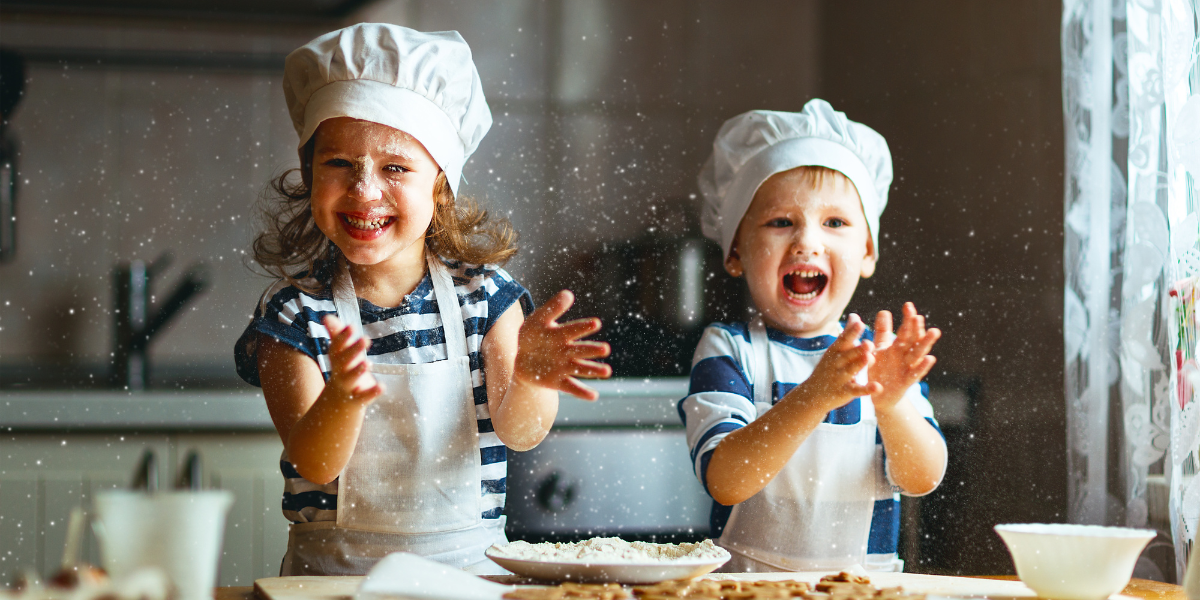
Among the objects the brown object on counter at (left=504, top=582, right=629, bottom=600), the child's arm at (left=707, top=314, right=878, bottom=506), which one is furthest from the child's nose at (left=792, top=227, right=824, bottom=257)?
the brown object on counter at (left=504, top=582, right=629, bottom=600)

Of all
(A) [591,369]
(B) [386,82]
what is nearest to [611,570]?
(A) [591,369]

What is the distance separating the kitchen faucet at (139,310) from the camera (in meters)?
0.61

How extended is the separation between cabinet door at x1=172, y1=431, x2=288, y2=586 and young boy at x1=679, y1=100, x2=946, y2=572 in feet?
0.91

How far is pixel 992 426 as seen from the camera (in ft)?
2.56

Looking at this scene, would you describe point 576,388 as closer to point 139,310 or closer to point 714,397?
point 714,397

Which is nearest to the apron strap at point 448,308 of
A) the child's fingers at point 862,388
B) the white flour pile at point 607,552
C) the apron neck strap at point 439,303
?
the apron neck strap at point 439,303

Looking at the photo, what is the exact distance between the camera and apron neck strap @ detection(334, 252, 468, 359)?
60 centimetres

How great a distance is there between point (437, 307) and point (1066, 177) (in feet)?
1.70

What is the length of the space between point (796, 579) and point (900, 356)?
150 mm

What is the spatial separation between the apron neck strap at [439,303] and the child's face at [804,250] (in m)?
0.23

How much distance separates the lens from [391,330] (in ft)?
1.97

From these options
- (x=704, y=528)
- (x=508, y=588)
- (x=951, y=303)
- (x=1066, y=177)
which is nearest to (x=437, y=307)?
(x=508, y=588)

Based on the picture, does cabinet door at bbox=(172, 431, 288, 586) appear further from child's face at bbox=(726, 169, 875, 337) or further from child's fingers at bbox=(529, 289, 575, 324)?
child's face at bbox=(726, 169, 875, 337)

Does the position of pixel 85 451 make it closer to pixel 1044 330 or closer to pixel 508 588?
pixel 508 588
